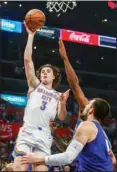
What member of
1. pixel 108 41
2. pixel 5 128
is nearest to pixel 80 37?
pixel 108 41

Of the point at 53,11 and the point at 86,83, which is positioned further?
the point at 86,83

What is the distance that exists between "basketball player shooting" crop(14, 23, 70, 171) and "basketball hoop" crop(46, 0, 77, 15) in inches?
324

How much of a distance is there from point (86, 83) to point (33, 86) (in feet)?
35.1

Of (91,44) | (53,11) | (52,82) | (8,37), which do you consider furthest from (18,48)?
(52,82)

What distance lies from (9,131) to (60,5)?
13.0 ft

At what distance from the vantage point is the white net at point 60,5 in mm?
13460

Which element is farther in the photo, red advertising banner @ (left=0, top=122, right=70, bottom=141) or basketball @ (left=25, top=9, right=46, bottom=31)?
red advertising banner @ (left=0, top=122, right=70, bottom=141)

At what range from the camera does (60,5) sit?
1365cm

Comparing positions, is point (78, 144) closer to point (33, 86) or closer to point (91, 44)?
point (33, 86)

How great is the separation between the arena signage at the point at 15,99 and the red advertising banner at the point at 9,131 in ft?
2.65

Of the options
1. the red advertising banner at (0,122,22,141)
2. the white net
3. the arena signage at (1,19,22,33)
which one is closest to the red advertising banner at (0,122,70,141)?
the red advertising banner at (0,122,22,141)

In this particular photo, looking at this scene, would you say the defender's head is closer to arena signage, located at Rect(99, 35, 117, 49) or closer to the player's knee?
the player's knee

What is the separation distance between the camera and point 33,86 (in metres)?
5.27

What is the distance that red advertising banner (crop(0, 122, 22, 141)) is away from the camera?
1354cm
